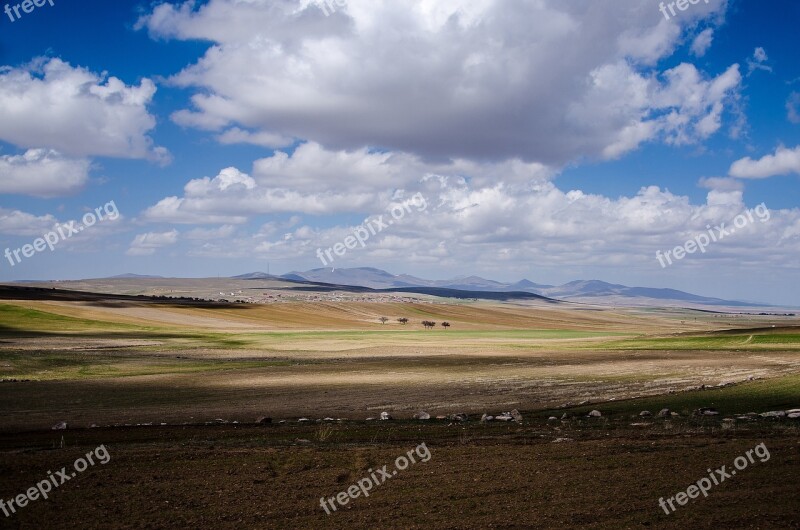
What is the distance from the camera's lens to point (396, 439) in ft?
65.6

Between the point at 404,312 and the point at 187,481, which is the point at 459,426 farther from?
the point at 404,312

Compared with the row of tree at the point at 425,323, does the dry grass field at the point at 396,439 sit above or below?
above

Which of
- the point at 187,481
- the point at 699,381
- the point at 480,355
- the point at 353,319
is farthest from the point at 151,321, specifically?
the point at 187,481

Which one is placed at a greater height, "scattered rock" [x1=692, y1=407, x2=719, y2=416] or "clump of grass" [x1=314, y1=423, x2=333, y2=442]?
"clump of grass" [x1=314, y1=423, x2=333, y2=442]

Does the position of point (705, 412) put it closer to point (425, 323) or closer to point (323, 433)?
point (323, 433)

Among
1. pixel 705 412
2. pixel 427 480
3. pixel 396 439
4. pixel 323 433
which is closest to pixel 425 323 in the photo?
pixel 705 412

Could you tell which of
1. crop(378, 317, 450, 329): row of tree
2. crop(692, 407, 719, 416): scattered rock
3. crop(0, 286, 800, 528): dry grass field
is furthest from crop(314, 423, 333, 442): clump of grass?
crop(378, 317, 450, 329): row of tree

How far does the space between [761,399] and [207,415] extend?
2326 centimetres

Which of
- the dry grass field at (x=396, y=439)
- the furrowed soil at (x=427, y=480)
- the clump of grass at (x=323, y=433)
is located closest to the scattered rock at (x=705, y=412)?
the dry grass field at (x=396, y=439)

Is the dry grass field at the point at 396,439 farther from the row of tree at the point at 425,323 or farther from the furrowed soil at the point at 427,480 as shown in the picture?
the row of tree at the point at 425,323

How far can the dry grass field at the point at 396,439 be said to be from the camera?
12930 millimetres

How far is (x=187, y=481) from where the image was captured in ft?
48.8

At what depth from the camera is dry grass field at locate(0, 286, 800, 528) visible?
509 inches

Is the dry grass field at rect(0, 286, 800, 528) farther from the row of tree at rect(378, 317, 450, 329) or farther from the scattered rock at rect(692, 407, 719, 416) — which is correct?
the row of tree at rect(378, 317, 450, 329)
